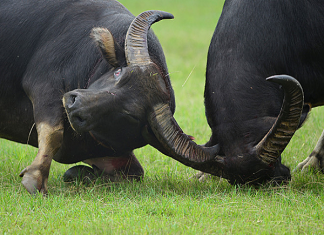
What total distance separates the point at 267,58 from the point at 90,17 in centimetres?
197

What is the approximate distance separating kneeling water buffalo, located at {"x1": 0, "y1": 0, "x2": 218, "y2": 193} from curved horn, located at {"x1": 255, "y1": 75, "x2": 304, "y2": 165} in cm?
50

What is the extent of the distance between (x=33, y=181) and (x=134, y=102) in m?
1.20

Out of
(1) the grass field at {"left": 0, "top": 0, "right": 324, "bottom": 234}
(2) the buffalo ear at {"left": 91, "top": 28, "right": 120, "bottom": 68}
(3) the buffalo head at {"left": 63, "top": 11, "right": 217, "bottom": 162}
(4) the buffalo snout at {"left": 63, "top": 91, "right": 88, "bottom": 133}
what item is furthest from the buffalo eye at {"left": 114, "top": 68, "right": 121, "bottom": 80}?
(1) the grass field at {"left": 0, "top": 0, "right": 324, "bottom": 234}

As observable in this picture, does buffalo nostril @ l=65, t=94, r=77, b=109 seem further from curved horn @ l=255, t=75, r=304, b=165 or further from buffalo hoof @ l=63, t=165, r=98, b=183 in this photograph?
curved horn @ l=255, t=75, r=304, b=165

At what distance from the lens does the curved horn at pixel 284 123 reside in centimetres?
379

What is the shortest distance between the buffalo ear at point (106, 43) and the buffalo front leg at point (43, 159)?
2.66ft

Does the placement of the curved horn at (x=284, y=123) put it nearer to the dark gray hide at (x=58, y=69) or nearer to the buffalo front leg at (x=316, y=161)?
the dark gray hide at (x=58, y=69)

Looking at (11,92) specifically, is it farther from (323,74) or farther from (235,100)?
(323,74)

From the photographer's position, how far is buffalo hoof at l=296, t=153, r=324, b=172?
17.6ft

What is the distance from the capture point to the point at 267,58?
445cm

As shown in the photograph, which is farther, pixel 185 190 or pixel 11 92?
pixel 11 92

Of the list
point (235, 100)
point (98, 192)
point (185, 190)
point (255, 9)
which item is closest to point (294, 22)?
point (255, 9)

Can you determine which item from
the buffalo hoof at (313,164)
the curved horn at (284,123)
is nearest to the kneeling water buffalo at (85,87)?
the curved horn at (284,123)

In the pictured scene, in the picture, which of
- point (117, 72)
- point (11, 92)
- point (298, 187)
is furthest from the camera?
point (11, 92)
